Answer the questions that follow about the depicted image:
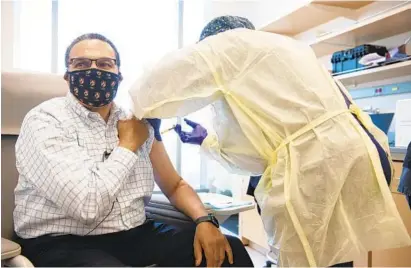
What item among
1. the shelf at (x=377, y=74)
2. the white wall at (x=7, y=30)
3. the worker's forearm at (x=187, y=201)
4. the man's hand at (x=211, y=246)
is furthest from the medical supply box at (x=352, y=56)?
the white wall at (x=7, y=30)

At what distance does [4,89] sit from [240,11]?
3079 mm

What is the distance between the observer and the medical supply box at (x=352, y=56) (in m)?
2.43

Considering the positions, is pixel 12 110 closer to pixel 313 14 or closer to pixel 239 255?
pixel 239 255

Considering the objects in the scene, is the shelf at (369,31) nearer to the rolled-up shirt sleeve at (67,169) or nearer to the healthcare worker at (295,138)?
the healthcare worker at (295,138)

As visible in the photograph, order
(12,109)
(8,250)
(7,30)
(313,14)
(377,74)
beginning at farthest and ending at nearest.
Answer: (7,30)
(313,14)
(377,74)
(12,109)
(8,250)

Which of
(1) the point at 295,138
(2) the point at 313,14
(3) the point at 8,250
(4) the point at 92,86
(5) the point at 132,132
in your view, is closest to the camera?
(3) the point at 8,250

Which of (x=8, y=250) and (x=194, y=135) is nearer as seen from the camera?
(x=8, y=250)

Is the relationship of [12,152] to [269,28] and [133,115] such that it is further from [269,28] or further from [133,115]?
[269,28]

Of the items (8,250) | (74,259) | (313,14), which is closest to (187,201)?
(74,259)

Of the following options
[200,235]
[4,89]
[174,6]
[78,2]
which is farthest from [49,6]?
[200,235]

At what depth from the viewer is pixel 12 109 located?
4.68ft

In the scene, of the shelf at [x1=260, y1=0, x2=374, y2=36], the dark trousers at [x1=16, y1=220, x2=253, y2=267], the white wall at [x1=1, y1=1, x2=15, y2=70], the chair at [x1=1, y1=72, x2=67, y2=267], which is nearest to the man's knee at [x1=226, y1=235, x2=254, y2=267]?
the dark trousers at [x1=16, y1=220, x2=253, y2=267]

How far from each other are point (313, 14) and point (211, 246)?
2360 millimetres

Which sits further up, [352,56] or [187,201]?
[352,56]
